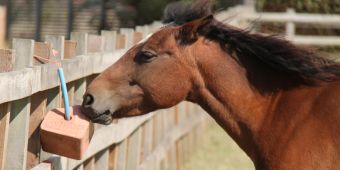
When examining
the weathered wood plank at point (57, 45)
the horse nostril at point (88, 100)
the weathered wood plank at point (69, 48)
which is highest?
the weathered wood plank at point (57, 45)

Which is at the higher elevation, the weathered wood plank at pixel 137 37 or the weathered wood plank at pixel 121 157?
the weathered wood plank at pixel 137 37

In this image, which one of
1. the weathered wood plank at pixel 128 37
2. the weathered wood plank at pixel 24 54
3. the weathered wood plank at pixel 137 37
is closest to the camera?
the weathered wood plank at pixel 24 54

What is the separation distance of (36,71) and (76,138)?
1.61 feet

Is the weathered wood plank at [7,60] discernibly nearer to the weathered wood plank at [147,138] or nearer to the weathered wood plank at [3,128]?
the weathered wood plank at [3,128]

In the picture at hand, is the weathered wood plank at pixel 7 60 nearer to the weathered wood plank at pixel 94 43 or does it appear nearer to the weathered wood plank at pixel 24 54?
the weathered wood plank at pixel 24 54

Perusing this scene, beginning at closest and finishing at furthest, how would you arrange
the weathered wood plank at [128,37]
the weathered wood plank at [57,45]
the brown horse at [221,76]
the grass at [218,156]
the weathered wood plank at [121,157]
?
1. the brown horse at [221,76]
2. the weathered wood plank at [57,45]
3. the weathered wood plank at [121,157]
4. the weathered wood plank at [128,37]
5. the grass at [218,156]

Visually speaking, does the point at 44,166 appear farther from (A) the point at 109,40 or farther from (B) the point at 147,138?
(B) the point at 147,138

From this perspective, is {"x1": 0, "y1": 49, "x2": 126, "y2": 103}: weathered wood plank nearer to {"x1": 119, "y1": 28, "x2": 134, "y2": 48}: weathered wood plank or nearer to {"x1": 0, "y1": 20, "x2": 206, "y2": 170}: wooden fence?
{"x1": 0, "y1": 20, "x2": 206, "y2": 170}: wooden fence

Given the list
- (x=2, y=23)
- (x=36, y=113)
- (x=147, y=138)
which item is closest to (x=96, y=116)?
(x=36, y=113)

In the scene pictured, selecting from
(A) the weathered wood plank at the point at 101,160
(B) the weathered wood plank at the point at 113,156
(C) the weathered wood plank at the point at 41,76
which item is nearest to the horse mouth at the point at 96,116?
(C) the weathered wood plank at the point at 41,76

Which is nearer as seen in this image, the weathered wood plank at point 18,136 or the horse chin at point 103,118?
the weathered wood plank at point 18,136

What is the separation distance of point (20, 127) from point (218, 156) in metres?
5.86

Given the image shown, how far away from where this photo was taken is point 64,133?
4.77 m

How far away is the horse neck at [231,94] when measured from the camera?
16.2 ft
